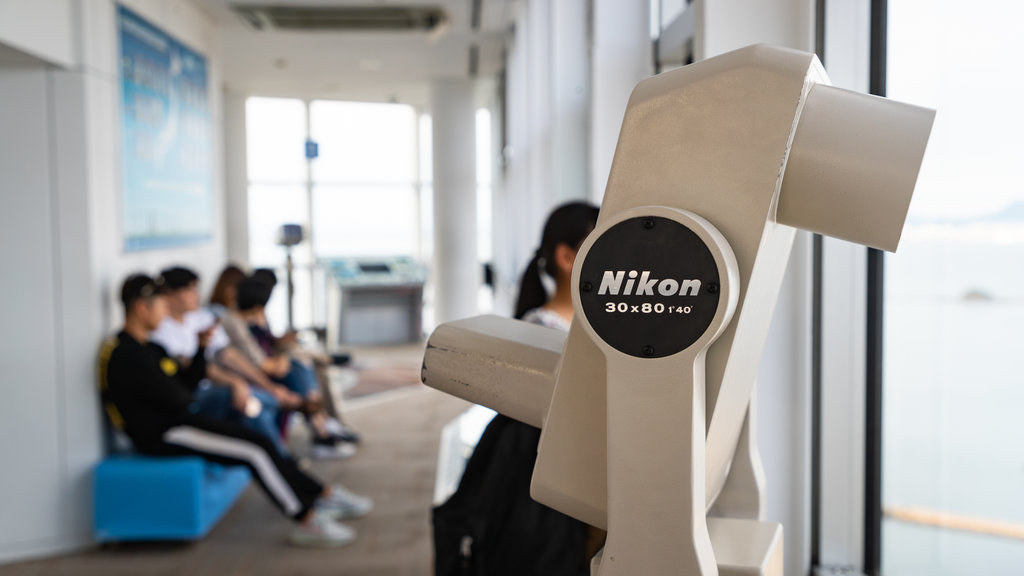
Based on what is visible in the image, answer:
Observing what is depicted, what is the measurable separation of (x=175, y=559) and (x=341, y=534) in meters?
0.78

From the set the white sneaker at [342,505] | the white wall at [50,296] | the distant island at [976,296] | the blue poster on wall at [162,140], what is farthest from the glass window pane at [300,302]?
the distant island at [976,296]

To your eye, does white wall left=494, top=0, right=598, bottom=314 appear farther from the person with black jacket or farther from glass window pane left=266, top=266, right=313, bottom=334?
glass window pane left=266, top=266, right=313, bottom=334

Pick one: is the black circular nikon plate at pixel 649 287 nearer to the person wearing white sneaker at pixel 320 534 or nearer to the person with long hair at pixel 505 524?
the person with long hair at pixel 505 524

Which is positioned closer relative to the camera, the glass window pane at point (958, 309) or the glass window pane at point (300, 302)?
the glass window pane at point (958, 309)

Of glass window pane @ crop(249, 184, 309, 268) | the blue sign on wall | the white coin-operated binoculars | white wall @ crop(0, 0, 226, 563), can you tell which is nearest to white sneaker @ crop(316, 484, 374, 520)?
white wall @ crop(0, 0, 226, 563)

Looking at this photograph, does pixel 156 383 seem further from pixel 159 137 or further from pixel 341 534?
pixel 159 137

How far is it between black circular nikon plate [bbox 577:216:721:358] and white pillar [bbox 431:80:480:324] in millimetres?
9635

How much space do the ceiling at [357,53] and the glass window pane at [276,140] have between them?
24.2 inches

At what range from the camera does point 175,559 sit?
12.8ft

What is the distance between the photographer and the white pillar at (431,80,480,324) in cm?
1030

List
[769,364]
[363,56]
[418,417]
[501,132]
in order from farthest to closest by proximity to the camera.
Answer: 1. [501,132]
2. [363,56]
3. [418,417]
4. [769,364]

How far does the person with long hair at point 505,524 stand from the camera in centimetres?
138

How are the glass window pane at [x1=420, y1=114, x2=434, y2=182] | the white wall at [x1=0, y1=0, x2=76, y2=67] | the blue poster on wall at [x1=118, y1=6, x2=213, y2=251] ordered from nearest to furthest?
the white wall at [x1=0, y1=0, x2=76, y2=67] < the blue poster on wall at [x1=118, y1=6, x2=213, y2=251] < the glass window pane at [x1=420, y1=114, x2=434, y2=182]

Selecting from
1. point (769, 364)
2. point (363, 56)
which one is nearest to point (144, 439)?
point (769, 364)
